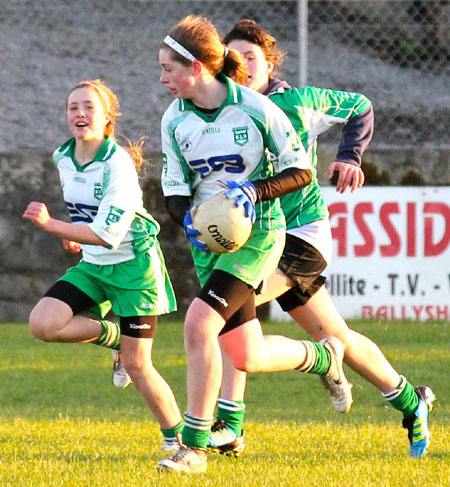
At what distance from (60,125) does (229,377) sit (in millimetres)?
8677

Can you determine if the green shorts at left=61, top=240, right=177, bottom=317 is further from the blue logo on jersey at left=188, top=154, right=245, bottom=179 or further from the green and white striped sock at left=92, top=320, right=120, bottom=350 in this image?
the blue logo on jersey at left=188, top=154, right=245, bottom=179

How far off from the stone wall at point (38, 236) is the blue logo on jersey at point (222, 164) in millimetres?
5426

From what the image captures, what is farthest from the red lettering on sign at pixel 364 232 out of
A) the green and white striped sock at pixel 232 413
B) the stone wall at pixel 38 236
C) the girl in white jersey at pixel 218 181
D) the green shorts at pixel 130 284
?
the girl in white jersey at pixel 218 181

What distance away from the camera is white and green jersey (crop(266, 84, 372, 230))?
5.39 m

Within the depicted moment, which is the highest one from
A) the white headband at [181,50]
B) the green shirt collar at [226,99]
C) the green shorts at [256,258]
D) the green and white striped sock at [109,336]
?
the white headband at [181,50]

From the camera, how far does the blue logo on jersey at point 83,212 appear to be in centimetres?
552

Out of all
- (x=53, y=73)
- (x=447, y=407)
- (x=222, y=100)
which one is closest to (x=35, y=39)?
(x=53, y=73)

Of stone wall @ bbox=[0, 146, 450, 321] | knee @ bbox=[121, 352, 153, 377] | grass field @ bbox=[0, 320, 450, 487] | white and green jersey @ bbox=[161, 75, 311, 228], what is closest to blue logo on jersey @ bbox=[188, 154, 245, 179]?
white and green jersey @ bbox=[161, 75, 311, 228]

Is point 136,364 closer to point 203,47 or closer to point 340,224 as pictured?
point 203,47

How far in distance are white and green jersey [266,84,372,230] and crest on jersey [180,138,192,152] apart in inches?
28.8

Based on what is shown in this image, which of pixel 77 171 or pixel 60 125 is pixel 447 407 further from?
pixel 60 125

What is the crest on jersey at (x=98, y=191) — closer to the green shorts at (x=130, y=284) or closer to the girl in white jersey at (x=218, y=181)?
the green shorts at (x=130, y=284)

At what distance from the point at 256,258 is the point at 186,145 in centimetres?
56

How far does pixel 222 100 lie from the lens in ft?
15.8
